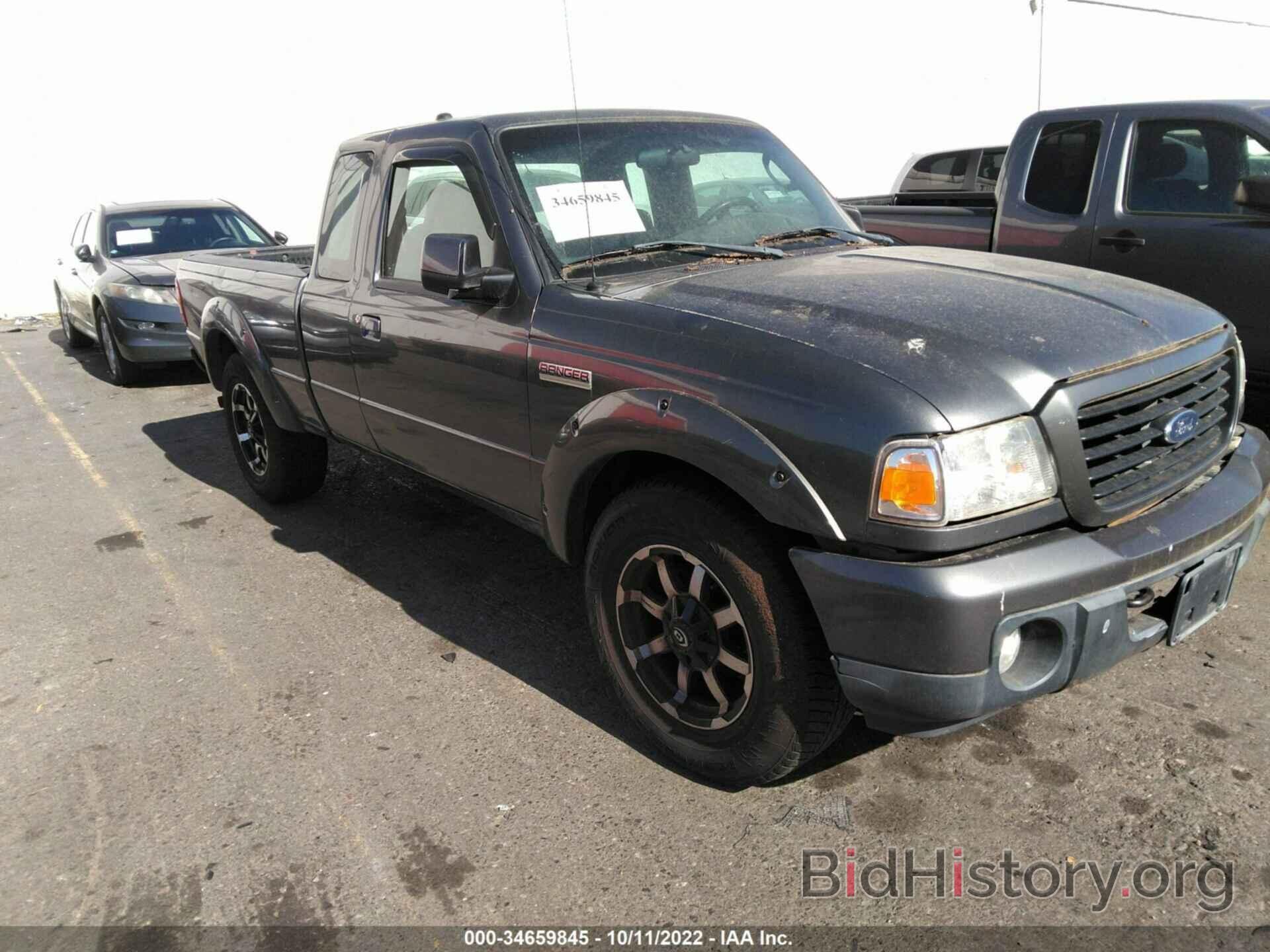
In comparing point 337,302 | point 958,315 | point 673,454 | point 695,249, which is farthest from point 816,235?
point 337,302

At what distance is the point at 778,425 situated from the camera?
231 cm

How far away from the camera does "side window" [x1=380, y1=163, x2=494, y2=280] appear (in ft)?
11.4

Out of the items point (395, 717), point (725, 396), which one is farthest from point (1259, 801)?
point (395, 717)

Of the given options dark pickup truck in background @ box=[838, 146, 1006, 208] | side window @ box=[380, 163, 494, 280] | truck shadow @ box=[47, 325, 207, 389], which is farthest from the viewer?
truck shadow @ box=[47, 325, 207, 389]

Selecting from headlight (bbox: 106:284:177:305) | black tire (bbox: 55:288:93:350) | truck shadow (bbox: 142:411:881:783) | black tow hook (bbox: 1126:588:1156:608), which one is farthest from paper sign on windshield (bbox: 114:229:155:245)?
black tow hook (bbox: 1126:588:1156:608)

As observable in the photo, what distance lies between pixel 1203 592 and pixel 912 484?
0.96 metres

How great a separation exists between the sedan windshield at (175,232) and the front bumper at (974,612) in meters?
9.10

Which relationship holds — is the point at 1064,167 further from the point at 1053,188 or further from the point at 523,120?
the point at 523,120

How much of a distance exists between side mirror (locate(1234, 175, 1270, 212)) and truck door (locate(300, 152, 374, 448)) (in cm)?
414

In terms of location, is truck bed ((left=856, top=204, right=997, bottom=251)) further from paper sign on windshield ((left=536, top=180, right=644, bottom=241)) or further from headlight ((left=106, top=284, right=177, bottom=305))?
headlight ((left=106, top=284, right=177, bottom=305))

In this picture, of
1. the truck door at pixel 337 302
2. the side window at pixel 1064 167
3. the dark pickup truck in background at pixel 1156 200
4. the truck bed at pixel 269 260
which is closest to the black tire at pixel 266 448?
the truck bed at pixel 269 260

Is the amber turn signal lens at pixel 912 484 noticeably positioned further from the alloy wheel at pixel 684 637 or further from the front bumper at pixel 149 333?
the front bumper at pixel 149 333

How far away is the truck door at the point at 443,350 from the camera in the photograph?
3207 mm

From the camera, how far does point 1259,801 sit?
8.49ft
